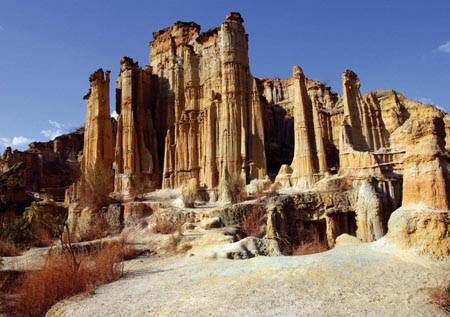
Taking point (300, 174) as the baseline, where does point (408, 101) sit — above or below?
above

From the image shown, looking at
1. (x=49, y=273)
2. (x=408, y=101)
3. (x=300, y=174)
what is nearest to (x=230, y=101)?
(x=300, y=174)

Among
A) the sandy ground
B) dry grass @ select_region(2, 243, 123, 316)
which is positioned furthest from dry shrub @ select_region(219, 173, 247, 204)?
the sandy ground

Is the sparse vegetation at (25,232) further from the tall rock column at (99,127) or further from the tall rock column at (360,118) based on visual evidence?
the tall rock column at (360,118)

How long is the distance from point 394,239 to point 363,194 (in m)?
13.2

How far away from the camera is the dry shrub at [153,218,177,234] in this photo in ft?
71.0

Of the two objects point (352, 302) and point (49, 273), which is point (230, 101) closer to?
point (49, 273)

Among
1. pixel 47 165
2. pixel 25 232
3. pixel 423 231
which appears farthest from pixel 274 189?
pixel 47 165

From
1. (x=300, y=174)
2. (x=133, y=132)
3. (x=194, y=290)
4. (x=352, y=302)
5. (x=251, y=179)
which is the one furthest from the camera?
(x=133, y=132)

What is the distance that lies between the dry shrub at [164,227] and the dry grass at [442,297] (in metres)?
15.8

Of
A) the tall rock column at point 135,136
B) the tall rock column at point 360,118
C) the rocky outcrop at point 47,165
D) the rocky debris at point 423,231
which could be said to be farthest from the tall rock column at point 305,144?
the rocky outcrop at point 47,165

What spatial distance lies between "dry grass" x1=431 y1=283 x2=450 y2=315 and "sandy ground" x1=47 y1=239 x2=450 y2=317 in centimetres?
11

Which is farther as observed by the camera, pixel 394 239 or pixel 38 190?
pixel 38 190

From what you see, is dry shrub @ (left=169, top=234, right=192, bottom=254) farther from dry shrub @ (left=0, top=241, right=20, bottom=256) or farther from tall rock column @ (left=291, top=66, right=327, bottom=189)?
tall rock column @ (left=291, top=66, right=327, bottom=189)

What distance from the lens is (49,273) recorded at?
9.71 meters
